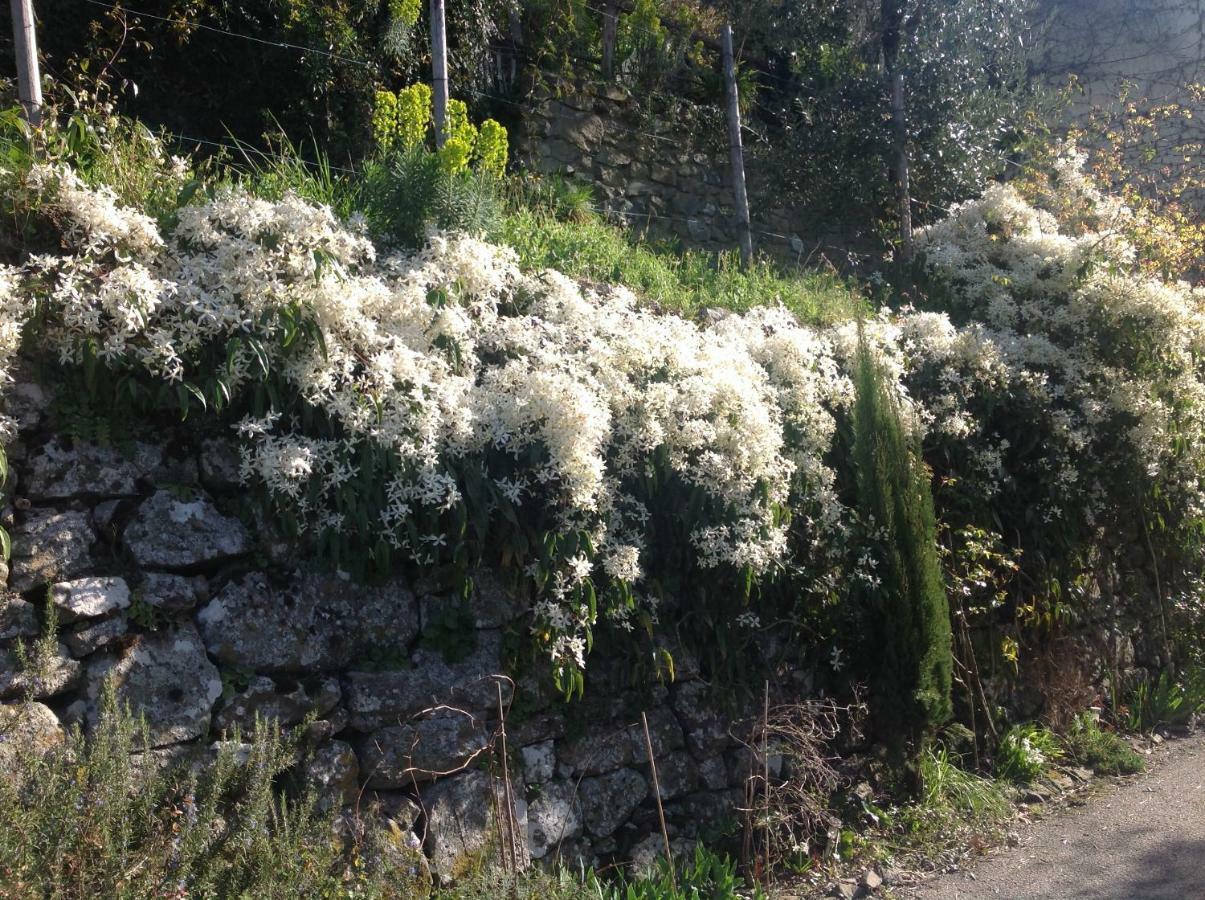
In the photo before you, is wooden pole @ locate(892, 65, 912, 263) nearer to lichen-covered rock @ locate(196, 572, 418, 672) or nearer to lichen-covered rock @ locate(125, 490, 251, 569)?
lichen-covered rock @ locate(196, 572, 418, 672)

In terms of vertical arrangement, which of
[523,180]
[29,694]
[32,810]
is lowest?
[32,810]

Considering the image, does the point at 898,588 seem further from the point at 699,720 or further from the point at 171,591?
the point at 171,591

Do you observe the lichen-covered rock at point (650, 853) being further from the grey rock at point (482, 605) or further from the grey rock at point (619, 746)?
the grey rock at point (482, 605)

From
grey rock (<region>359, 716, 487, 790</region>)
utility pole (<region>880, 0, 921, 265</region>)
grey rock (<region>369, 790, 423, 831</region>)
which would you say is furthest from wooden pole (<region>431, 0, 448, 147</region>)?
utility pole (<region>880, 0, 921, 265</region>)

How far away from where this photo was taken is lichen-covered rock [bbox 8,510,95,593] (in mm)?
3506

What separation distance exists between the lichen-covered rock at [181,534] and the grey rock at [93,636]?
24 cm

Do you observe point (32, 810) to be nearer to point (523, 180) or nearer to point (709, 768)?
point (709, 768)

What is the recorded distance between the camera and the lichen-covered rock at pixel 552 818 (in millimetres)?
4312

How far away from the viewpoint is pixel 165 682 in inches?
142

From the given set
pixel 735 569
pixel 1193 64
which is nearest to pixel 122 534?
pixel 735 569

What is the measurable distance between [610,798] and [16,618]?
98.0 inches

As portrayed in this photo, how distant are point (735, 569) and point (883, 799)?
64.7 inches

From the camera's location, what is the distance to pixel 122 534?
148 inches

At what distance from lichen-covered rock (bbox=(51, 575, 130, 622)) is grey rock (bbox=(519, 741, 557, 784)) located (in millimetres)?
1708
